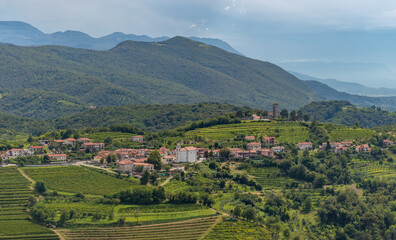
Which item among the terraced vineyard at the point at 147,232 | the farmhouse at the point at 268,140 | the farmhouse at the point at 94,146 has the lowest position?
the terraced vineyard at the point at 147,232

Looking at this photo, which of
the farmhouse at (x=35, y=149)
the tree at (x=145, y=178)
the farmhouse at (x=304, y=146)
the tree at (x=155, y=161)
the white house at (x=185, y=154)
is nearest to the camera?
the tree at (x=145, y=178)

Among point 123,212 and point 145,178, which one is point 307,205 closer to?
point 145,178

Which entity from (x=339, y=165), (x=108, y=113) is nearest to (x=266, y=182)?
(x=339, y=165)

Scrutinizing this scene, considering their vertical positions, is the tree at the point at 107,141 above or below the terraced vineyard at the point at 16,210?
above

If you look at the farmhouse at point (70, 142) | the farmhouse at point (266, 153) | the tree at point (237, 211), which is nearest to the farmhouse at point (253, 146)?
the farmhouse at point (266, 153)

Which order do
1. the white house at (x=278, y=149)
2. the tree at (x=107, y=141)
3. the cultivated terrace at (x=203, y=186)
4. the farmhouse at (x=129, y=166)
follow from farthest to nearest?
the tree at (x=107, y=141)
the white house at (x=278, y=149)
the farmhouse at (x=129, y=166)
the cultivated terrace at (x=203, y=186)

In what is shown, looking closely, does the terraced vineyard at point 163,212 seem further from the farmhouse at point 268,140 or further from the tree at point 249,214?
the farmhouse at point 268,140

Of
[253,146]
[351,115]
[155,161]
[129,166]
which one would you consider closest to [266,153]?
[253,146]
